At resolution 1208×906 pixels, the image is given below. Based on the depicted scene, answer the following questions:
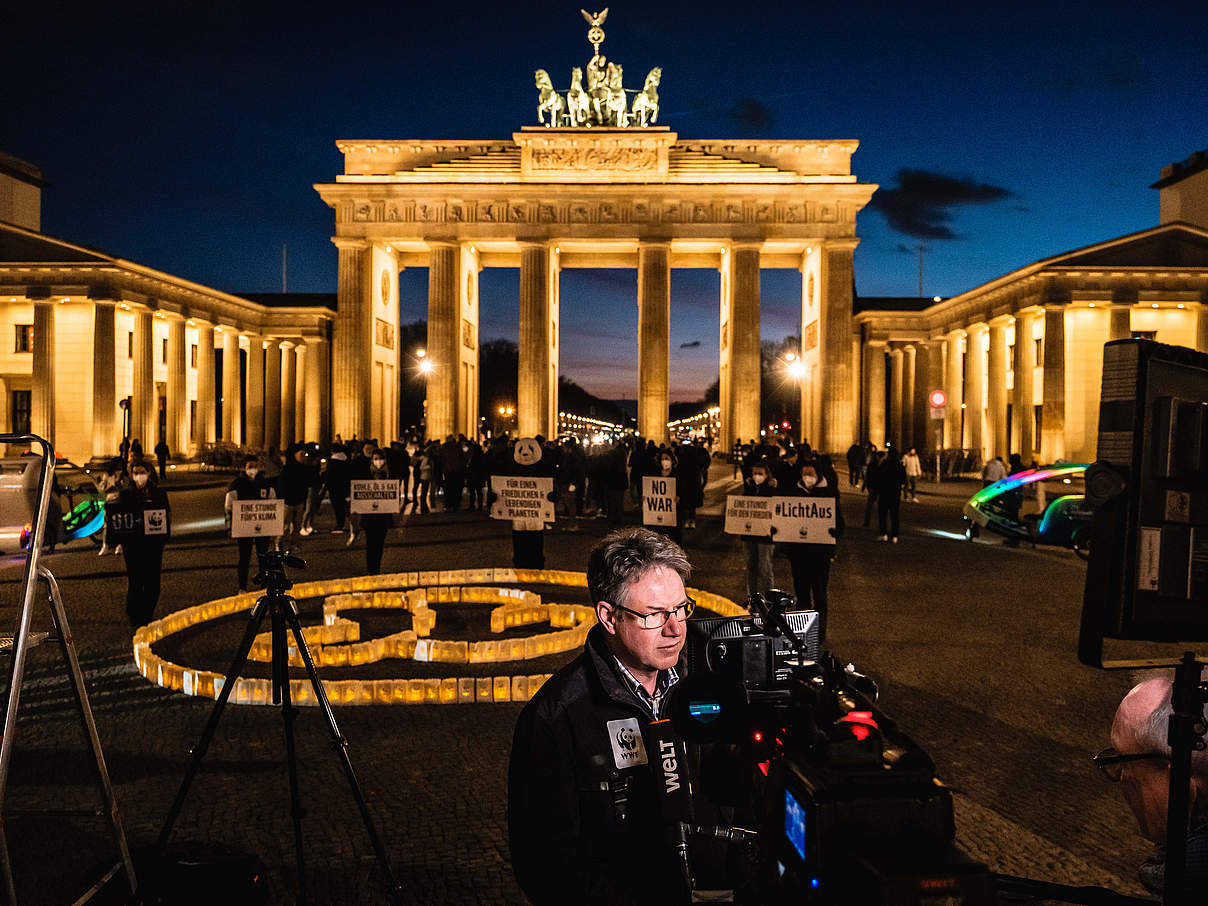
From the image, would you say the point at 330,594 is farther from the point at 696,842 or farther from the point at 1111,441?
the point at 1111,441

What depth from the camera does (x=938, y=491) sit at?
36594mm

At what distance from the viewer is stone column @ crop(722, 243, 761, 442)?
5319 cm

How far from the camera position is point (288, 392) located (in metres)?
62.6

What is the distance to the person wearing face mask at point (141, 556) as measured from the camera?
1041cm

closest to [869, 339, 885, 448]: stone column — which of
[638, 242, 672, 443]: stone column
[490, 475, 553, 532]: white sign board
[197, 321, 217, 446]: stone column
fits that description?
[638, 242, 672, 443]: stone column

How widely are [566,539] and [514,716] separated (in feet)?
39.5

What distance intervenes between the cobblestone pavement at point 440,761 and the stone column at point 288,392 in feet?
172

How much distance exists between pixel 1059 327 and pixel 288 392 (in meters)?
47.7

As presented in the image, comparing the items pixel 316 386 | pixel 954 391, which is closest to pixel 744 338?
pixel 954 391

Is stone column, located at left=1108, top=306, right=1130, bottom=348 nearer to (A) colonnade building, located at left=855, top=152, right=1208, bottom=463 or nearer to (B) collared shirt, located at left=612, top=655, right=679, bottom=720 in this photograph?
(A) colonnade building, located at left=855, top=152, right=1208, bottom=463

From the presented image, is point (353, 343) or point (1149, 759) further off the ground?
point (353, 343)

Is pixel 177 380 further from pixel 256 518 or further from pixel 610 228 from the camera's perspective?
pixel 256 518

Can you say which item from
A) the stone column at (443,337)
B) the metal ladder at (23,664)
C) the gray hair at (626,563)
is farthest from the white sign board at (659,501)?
the stone column at (443,337)

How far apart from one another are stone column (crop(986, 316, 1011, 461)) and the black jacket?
52.1 metres
